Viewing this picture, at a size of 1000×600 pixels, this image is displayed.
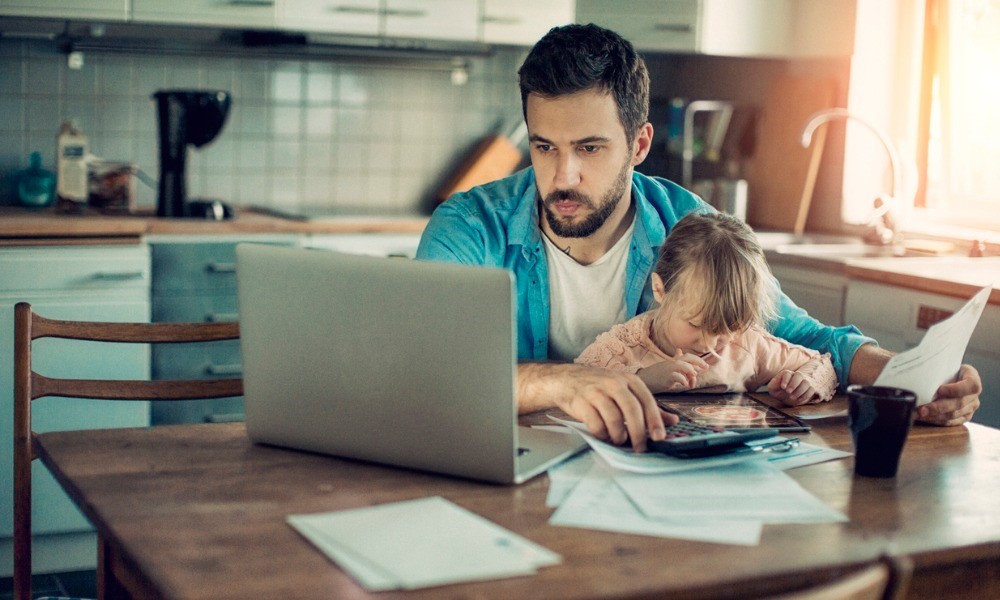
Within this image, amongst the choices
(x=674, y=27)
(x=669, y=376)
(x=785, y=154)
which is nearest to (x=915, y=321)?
(x=785, y=154)

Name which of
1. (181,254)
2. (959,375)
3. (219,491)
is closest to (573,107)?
(959,375)

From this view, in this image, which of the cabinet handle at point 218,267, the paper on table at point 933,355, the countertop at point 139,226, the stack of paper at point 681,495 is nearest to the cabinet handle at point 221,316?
the cabinet handle at point 218,267

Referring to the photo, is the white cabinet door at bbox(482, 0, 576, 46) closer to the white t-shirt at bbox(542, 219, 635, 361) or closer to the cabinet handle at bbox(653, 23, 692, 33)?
the cabinet handle at bbox(653, 23, 692, 33)

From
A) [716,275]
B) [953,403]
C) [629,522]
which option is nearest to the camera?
[629,522]

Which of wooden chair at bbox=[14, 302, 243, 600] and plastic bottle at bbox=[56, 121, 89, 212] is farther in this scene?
plastic bottle at bbox=[56, 121, 89, 212]

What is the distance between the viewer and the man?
196 cm

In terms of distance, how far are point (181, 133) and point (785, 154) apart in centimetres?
208

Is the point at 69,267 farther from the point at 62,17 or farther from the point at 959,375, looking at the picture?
the point at 959,375

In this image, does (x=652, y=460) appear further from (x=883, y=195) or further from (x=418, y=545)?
(x=883, y=195)

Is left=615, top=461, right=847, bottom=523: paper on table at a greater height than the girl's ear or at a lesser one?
lesser

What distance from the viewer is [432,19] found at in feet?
11.9

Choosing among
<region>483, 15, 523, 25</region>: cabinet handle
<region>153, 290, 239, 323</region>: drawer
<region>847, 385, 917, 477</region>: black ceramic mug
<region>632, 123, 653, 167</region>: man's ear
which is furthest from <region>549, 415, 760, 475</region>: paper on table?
<region>483, 15, 523, 25</region>: cabinet handle

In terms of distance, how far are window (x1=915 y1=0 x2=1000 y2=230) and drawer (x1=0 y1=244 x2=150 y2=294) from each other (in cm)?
257

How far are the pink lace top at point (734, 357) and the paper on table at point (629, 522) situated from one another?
23.0 inches
